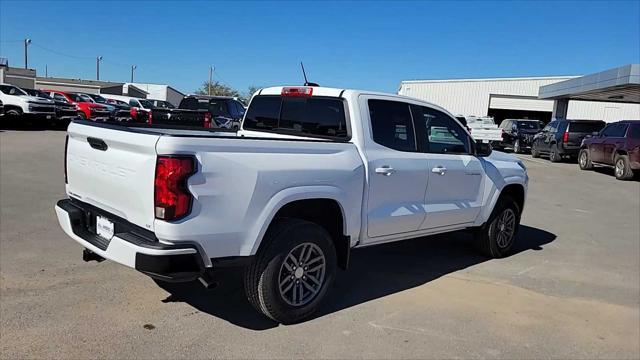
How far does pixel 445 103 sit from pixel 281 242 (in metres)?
51.1

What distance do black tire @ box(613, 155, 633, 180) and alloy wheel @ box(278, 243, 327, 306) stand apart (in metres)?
Answer: 15.3

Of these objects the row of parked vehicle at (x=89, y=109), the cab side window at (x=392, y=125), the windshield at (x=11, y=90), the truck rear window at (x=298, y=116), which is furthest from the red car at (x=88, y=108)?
the cab side window at (x=392, y=125)

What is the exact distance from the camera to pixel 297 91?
17.3 feet

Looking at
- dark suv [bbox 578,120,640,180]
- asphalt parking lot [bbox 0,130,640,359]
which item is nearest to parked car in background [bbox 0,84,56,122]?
asphalt parking lot [bbox 0,130,640,359]

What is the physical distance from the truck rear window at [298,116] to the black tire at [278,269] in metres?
1.05

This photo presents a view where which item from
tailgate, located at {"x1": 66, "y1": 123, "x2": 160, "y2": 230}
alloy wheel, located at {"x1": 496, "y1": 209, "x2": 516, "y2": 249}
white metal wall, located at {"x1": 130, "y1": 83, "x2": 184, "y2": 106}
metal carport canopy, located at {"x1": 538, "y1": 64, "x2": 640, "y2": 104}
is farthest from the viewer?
white metal wall, located at {"x1": 130, "y1": 83, "x2": 184, "y2": 106}

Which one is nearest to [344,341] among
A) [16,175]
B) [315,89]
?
[315,89]

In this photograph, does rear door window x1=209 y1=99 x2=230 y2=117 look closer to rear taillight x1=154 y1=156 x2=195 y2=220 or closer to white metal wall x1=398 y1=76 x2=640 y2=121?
rear taillight x1=154 y1=156 x2=195 y2=220

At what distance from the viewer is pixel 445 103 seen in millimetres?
52781

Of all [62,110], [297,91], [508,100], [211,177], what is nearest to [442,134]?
[297,91]

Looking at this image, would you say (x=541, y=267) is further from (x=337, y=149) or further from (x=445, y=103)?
(x=445, y=103)

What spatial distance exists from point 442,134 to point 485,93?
47499mm

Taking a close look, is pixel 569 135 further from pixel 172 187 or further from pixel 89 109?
pixel 172 187

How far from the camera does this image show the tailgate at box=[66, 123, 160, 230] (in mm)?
3479
